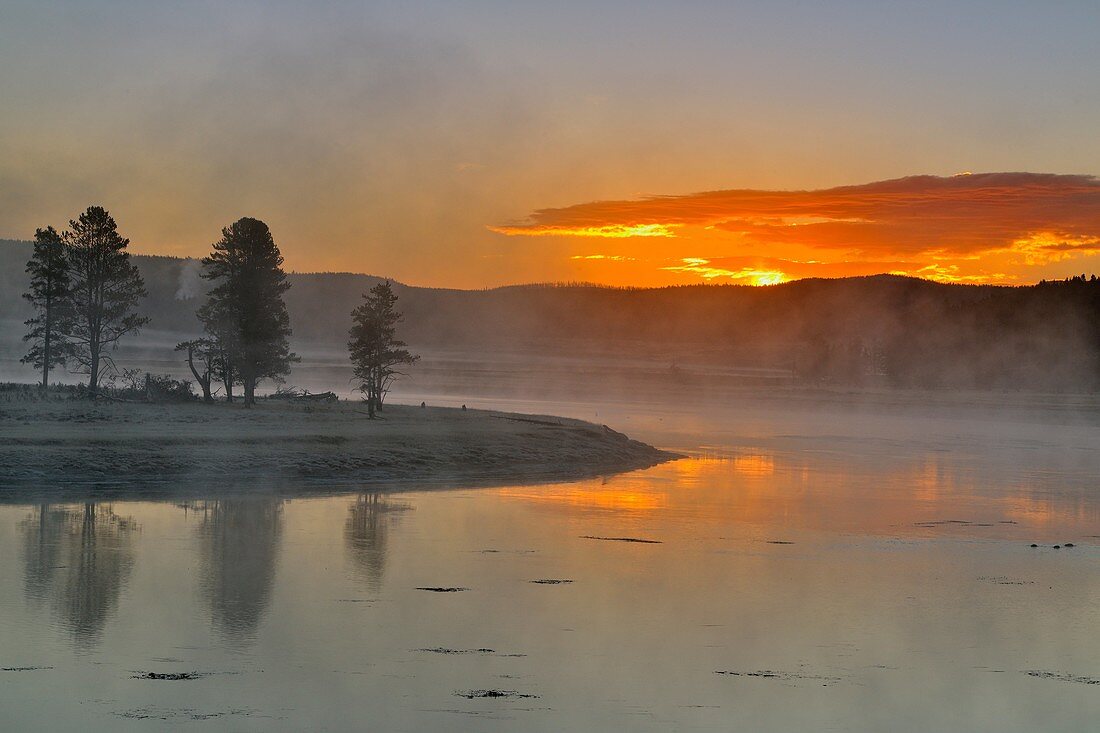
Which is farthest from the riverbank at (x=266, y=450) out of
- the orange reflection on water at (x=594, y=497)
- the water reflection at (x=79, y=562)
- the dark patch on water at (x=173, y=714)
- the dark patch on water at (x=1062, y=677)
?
the dark patch on water at (x=1062, y=677)

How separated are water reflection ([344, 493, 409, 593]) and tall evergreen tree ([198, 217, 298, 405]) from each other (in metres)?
21.7

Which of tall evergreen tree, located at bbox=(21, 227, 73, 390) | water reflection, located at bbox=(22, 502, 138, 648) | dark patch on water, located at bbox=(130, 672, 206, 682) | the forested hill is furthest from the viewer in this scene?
the forested hill

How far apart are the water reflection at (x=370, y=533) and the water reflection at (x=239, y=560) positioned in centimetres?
142

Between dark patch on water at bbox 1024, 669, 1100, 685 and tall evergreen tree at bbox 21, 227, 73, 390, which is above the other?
tall evergreen tree at bbox 21, 227, 73, 390

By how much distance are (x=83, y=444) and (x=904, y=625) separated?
23.1 meters

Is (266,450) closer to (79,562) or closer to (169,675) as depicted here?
(79,562)

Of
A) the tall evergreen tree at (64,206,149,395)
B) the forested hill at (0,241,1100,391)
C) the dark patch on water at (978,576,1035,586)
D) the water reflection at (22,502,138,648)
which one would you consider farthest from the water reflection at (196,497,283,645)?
the forested hill at (0,241,1100,391)

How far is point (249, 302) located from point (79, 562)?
32814 mm

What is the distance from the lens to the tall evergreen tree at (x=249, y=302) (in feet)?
171

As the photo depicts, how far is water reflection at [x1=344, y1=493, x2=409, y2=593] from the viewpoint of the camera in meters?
20.8

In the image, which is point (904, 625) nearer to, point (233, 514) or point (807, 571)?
point (807, 571)

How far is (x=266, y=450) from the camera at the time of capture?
3525cm

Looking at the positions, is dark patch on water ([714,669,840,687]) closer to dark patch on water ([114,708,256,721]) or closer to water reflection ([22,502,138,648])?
dark patch on water ([114,708,256,721])

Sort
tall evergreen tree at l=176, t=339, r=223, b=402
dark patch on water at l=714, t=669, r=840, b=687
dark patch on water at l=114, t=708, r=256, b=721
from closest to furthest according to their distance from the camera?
dark patch on water at l=114, t=708, r=256, b=721, dark patch on water at l=714, t=669, r=840, b=687, tall evergreen tree at l=176, t=339, r=223, b=402
